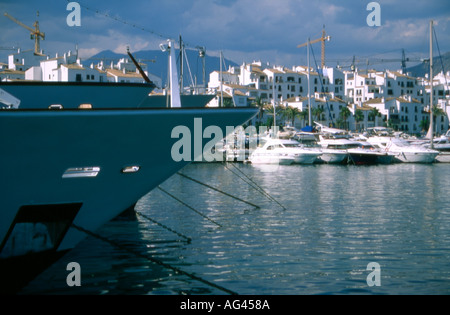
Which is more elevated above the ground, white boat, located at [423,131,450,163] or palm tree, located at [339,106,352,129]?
palm tree, located at [339,106,352,129]

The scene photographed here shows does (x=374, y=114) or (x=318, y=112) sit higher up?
(x=318, y=112)

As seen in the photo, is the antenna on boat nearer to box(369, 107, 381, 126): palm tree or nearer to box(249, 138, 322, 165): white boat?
box(249, 138, 322, 165): white boat

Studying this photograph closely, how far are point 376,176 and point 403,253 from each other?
27.8m

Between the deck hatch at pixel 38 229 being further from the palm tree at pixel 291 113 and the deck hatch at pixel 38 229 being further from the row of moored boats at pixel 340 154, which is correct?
the palm tree at pixel 291 113

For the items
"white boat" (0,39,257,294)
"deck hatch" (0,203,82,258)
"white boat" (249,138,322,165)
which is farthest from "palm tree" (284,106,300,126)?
"deck hatch" (0,203,82,258)

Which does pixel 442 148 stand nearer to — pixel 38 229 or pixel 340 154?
pixel 340 154

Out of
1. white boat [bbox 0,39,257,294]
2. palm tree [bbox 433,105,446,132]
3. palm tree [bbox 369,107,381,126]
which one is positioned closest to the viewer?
white boat [bbox 0,39,257,294]

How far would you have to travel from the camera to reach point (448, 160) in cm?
5619

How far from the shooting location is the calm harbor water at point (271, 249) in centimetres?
1100

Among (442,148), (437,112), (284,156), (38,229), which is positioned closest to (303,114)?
(437,112)

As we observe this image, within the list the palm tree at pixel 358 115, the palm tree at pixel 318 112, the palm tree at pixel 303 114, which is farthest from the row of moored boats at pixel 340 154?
the palm tree at pixel 358 115

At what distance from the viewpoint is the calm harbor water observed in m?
11.0

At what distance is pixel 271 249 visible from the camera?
1433 cm
